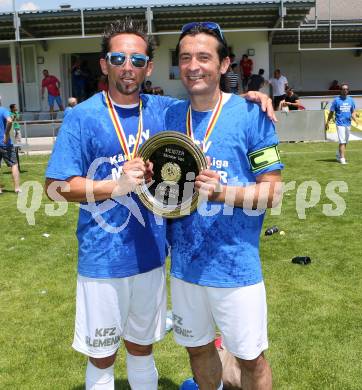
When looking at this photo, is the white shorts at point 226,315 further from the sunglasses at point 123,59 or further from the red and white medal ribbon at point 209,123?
the sunglasses at point 123,59

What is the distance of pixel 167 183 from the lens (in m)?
2.86

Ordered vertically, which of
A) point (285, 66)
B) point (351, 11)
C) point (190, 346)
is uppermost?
→ point (351, 11)

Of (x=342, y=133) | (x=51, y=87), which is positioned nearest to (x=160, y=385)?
(x=342, y=133)

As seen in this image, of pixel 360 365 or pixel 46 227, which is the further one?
pixel 46 227

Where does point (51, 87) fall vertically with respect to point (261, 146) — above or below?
above

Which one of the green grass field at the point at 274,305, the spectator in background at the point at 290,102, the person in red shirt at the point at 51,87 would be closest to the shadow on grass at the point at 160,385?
the green grass field at the point at 274,305

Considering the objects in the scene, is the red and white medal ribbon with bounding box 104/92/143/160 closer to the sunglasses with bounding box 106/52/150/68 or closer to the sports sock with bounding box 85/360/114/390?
the sunglasses with bounding box 106/52/150/68

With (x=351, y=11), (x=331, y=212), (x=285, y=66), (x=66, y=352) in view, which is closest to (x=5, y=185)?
(x=331, y=212)

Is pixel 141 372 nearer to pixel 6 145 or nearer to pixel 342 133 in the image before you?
pixel 6 145

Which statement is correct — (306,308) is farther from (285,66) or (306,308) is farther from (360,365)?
(285,66)

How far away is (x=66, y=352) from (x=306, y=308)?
2.26 metres

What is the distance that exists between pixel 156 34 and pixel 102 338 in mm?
18372

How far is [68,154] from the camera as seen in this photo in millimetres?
2852

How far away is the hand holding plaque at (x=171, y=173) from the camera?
8.87ft
